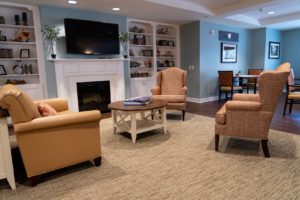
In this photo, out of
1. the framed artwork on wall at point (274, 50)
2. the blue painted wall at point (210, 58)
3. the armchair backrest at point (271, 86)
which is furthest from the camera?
the framed artwork on wall at point (274, 50)

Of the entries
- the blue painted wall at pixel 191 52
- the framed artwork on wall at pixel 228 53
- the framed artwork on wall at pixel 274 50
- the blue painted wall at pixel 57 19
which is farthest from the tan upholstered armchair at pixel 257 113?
the framed artwork on wall at pixel 274 50

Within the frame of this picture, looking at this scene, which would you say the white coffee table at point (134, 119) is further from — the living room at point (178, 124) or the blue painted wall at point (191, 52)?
the blue painted wall at point (191, 52)

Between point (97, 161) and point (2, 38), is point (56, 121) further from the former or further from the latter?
point (2, 38)

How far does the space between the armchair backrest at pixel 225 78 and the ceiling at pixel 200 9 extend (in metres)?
1.51

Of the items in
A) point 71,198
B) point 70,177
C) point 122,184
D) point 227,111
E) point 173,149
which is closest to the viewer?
point 71,198

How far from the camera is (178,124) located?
3865 millimetres

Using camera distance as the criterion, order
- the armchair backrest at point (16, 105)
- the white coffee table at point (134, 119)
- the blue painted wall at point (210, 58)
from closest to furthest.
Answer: the armchair backrest at point (16, 105) < the white coffee table at point (134, 119) < the blue painted wall at point (210, 58)

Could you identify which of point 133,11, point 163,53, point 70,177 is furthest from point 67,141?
point 163,53

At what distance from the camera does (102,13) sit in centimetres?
488

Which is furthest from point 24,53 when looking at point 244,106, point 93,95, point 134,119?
point 244,106

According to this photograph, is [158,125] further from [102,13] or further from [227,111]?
[102,13]

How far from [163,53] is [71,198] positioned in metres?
5.50

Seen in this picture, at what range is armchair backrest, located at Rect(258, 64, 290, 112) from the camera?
220cm

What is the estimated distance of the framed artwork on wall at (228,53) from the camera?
662cm
